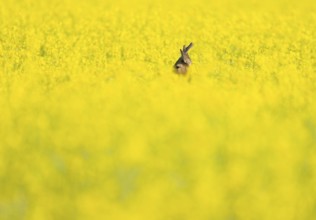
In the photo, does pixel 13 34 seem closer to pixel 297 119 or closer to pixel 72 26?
pixel 72 26

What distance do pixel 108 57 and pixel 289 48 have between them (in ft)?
11.6

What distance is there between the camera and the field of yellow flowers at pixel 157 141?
4598 millimetres

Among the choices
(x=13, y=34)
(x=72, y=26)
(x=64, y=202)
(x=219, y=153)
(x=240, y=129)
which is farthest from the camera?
(x=72, y=26)

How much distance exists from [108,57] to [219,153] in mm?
5875

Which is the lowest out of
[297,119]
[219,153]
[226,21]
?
[219,153]

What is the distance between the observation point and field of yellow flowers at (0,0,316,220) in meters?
4.60

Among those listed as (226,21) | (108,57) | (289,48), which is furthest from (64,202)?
(226,21)

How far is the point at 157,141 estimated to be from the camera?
520 cm

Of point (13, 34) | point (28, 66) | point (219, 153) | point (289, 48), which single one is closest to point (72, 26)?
point (13, 34)

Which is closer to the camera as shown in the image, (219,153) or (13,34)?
(219,153)

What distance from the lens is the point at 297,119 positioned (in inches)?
241

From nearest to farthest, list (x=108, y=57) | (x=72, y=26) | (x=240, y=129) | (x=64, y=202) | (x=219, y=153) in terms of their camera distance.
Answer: (x=64, y=202), (x=219, y=153), (x=240, y=129), (x=108, y=57), (x=72, y=26)

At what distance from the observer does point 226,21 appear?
1319 centimetres

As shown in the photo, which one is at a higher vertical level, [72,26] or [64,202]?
[72,26]
